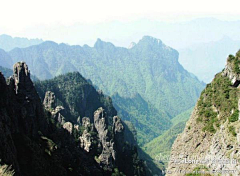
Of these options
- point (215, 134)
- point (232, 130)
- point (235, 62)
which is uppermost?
point (235, 62)

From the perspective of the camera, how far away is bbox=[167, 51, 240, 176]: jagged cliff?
1245 inches

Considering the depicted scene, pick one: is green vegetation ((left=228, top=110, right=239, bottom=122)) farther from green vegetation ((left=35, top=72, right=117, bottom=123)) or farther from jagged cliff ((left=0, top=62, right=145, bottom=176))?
green vegetation ((left=35, top=72, right=117, bottom=123))

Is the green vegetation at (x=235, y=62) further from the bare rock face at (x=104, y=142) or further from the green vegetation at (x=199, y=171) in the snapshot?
the bare rock face at (x=104, y=142)

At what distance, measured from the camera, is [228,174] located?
29750mm

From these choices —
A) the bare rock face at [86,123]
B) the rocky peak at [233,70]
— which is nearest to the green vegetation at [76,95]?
the bare rock face at [86,123]

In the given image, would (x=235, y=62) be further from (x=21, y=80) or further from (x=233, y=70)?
(x=21, y=80)

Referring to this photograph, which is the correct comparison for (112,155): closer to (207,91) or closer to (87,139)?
(87,139)

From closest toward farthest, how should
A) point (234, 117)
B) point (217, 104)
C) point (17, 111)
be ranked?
point (234, 117), point (217, 104), point (17, 111)

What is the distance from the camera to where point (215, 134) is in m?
37.4

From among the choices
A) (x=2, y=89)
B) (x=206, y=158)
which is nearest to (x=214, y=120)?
(x=206, y=158)

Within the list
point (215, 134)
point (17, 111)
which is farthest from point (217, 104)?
point (17, 111)

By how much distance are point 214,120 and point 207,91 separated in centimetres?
1021

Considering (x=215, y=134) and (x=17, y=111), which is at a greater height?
(x=17, y=111)

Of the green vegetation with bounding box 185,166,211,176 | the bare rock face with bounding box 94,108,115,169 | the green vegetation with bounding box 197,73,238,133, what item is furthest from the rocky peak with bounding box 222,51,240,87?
the bare rock face with bounding box 94,108,115,169
